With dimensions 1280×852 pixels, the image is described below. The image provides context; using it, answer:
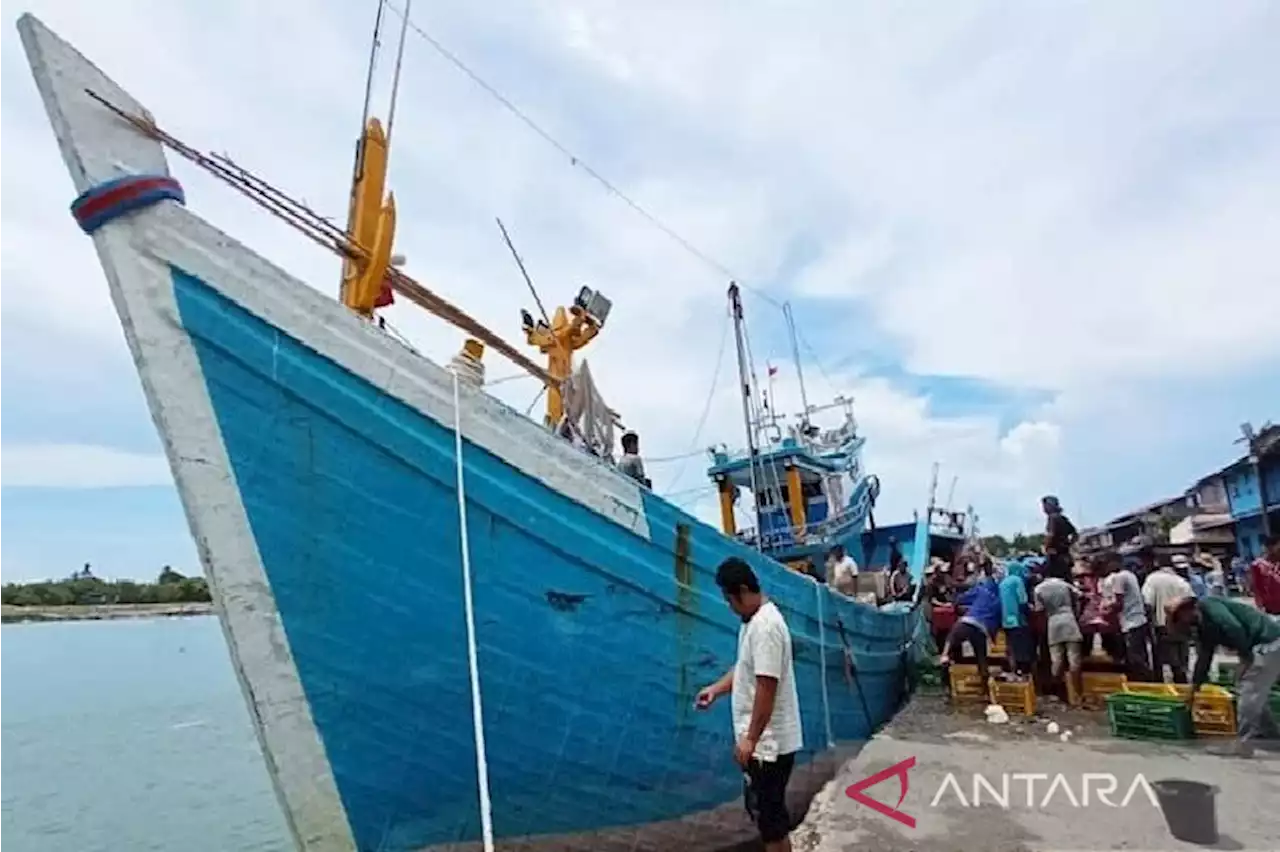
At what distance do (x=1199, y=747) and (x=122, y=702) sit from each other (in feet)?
106

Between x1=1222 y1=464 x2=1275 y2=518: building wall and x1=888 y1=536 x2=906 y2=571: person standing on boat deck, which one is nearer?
x1=888 y1=536 x2=906 y2=571: person standing on boat deck

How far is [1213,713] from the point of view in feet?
22.8

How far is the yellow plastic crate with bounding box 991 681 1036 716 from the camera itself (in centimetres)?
822

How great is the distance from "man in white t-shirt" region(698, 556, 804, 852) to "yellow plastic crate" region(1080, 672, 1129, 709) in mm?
6818

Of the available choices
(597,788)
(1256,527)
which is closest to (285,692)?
(597,788)

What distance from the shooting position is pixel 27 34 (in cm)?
344

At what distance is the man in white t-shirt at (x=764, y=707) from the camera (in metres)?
3.25

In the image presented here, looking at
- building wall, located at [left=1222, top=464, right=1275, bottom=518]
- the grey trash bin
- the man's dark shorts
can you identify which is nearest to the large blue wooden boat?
the man's dark shorts

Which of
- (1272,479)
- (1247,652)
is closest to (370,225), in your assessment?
(1247,652)

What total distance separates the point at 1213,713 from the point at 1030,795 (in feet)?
8.59

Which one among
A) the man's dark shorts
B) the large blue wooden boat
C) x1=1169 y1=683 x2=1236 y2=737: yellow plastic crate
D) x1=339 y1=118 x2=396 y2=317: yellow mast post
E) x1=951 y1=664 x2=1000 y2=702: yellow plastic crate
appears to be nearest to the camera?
the man's dark shorts

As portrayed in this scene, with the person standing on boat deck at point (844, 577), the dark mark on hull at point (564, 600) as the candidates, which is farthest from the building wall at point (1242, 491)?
the dark mark on hull at point (564, 600)

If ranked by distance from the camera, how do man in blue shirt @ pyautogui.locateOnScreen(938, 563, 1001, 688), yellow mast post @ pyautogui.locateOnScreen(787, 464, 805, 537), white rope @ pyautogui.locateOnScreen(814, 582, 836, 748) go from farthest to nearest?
yellow mast post @ pyautogui.locateOnScreen(787, 464, 805, 537), man in blue shirt @ pyautogui.locateOnScreen(938, 563, 1001, 688), white rope @ pyautogui.locateOnScreen(814, 582, 836, 748)

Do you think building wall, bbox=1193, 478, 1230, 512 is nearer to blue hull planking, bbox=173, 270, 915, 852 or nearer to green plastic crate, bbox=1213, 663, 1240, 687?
green plastic crate, bbox=1213, 663, 1240, 687
